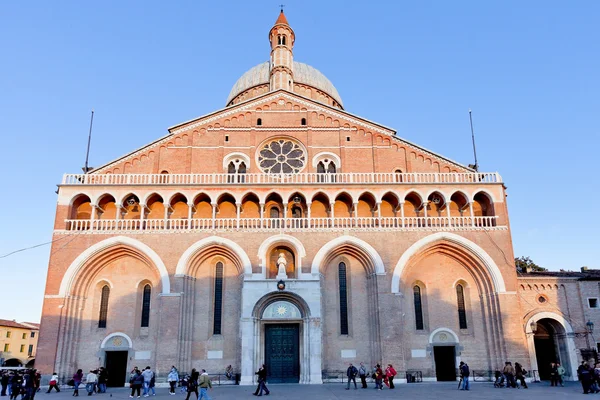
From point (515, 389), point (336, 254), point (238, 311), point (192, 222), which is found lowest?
point (515, 389)

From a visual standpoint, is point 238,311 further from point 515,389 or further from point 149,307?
point 515,389

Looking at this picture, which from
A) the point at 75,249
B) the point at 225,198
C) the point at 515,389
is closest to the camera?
the point at 515,389

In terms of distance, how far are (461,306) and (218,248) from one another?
1354cm

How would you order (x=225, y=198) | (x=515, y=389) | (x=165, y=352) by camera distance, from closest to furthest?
(x=515, y=389)
(x=165, y=352)
(x=225, y=198)

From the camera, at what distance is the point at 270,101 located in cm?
2970

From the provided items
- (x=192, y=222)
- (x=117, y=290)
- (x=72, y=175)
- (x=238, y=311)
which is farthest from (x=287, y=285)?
(x=72, y=175)

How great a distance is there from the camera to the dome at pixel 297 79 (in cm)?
4422

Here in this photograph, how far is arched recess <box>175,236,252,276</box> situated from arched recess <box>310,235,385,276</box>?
3528mm

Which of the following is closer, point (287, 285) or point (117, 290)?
point (287, 285)

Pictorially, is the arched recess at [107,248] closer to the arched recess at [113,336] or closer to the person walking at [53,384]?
the arched recess at [113,336]

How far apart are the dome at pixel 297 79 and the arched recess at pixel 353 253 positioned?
72.8 feet

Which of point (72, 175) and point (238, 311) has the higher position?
point (72, 175)

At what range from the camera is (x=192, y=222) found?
25984mm

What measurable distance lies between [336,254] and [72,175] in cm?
1528
